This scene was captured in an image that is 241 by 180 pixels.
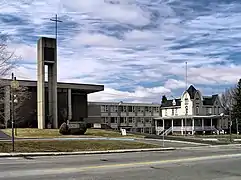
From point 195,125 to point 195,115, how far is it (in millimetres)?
2211

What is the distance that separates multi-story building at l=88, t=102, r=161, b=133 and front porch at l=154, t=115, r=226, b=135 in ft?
35.8

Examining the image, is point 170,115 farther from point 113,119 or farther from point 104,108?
point 104,108

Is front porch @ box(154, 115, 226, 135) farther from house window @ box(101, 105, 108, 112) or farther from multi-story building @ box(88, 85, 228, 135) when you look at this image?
house window @ box(101, 105, 108, 112)

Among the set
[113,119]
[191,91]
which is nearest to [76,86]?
[113,119]

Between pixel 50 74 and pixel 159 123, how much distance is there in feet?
145

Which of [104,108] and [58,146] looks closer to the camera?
[58,146]

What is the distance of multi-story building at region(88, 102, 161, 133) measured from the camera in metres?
89.0

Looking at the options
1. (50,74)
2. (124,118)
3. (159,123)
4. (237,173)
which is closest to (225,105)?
(159,123)

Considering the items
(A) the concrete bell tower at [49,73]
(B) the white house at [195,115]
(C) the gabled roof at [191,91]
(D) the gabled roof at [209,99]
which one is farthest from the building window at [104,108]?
(A) the concrete bell tower at [49,73]

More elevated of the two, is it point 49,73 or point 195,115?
point 49,73

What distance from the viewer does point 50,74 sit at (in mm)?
57156

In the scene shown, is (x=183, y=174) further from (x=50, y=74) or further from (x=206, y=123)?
(x=206, y=123)

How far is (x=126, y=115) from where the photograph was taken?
9481 centimetres

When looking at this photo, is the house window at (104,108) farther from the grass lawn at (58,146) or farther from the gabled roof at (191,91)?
the grass lawn at (58,146)
